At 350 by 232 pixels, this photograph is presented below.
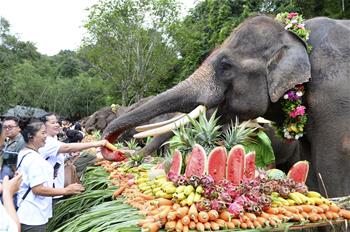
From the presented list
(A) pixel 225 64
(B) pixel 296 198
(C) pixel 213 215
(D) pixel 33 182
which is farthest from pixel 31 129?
(B) pixel 296 198

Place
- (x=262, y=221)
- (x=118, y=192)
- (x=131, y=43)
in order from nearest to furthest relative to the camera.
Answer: (x=262, y=221), (x=118, y=192), (x=131, y=43)

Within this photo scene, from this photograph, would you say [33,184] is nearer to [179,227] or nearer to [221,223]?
[179,227]

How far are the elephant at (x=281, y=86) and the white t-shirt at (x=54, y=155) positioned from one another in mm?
1192

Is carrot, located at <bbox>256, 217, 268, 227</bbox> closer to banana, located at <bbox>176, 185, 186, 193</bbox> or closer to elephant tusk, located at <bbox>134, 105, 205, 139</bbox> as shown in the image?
banana, located at <bbox>176, 185, 186, 193</bbox>

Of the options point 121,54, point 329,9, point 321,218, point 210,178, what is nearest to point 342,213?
point 321,218

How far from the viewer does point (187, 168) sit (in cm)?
386

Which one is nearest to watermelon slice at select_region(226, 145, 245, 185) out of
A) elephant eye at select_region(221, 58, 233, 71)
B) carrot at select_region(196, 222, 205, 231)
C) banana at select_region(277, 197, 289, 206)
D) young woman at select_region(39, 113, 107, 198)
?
banana at select_region(277, 197, 289, 206)

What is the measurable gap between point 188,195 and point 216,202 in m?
0.23

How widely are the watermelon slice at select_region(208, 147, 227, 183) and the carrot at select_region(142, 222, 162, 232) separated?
0.77 meters

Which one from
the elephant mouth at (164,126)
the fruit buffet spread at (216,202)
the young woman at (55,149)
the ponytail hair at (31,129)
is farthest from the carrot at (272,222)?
the young woman at (55,149)

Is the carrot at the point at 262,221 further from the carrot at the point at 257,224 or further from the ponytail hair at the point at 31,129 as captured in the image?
the ponytail hair at the point at 31,129

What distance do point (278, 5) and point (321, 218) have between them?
17.8 metres

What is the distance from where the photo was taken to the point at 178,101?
470cm

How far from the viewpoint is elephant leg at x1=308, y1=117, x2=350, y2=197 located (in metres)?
4.21
